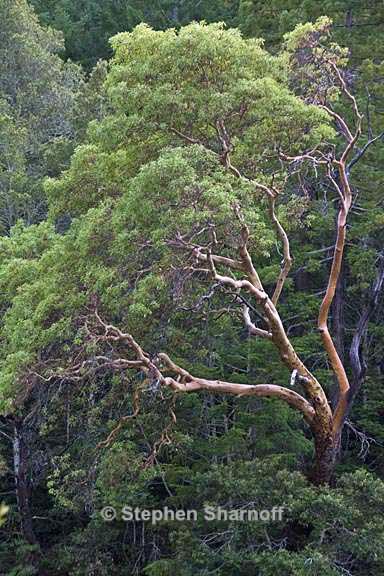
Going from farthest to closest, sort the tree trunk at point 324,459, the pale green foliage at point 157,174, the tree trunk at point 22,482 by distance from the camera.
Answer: the tree trunk at point 22,482
the tree trunk at point 324,459
the pale green foliage at point 157,174

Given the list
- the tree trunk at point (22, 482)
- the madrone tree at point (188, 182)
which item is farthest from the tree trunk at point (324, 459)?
the tree trunk at point (22, 482)

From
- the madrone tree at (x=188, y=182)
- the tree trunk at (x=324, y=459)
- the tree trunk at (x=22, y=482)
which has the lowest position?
the tree trunk at (x=22, y=482)

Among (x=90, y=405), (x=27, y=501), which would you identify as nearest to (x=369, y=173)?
(x=90, y=405)

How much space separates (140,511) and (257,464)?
8.40 ft

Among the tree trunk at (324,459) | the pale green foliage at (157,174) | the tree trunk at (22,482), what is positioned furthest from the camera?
the tree trunk at (22,482)

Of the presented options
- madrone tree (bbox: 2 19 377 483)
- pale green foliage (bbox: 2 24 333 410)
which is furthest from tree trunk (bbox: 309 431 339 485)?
pale green foliage (bbox: 2 24 333 410)

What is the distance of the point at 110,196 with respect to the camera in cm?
962

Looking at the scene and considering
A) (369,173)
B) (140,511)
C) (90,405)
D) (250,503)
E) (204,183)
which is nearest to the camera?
(204,183)

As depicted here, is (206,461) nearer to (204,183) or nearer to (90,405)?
(90,405)

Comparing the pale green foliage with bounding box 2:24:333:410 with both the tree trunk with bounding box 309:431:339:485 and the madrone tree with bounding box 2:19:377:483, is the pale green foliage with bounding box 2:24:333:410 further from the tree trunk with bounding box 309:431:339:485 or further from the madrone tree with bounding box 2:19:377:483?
the tree trunk with bounding box 309:431:339:485

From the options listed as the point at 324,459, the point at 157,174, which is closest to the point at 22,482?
the point at 324,459

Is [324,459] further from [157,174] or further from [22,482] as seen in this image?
[22,482]

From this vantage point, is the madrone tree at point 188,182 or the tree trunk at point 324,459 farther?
the tree trunk at point 324,459

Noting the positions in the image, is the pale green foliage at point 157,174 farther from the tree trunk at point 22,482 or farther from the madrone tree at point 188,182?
the tree trunk at point 22,482
